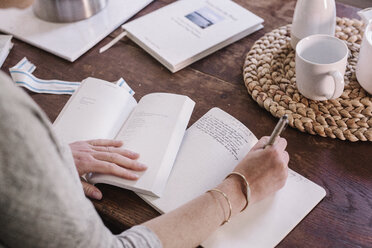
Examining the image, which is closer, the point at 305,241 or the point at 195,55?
the point at 305,241

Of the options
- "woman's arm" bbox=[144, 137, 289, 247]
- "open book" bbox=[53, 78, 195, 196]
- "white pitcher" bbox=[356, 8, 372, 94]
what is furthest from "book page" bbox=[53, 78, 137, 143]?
"white pitcher" bbox=[356, 8, 372, 94]

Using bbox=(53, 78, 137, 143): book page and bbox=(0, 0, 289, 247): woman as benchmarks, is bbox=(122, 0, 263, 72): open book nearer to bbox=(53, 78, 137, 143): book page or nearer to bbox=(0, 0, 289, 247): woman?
bbox=(53, 78, 137, 143): book page

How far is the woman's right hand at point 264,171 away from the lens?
748mm

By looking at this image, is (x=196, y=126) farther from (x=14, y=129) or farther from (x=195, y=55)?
(x=14, y=129)

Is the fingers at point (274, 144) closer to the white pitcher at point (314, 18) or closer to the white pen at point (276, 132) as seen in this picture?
the white pen at point (276, 132)

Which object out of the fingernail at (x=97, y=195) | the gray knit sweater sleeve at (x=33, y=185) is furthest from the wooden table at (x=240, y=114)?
the gray knit sweater sleeve at (x=33, y=185)

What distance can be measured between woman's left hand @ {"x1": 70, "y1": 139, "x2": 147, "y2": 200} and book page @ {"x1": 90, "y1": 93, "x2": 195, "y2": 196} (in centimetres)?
1

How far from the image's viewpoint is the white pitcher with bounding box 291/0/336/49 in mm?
947

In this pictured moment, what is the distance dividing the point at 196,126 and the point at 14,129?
48cm

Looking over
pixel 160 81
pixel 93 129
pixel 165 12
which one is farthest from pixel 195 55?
pixel 93 129

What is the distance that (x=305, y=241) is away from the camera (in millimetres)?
710

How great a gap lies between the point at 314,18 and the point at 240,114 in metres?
0.27

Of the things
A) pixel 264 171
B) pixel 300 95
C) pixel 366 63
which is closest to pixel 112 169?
pixel 264 171

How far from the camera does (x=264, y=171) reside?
75 cm
